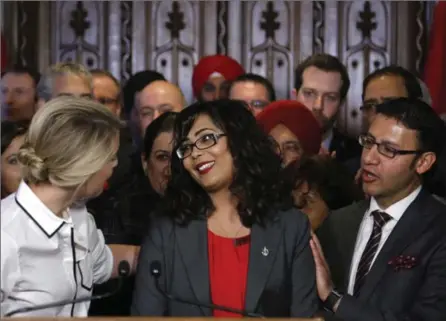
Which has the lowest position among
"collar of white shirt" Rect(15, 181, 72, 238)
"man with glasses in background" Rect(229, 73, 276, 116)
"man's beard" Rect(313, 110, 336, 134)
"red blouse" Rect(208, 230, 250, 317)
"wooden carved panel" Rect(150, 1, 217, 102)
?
"red blouse" Rect(208, 230, 250, 317)

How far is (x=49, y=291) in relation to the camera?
137cm

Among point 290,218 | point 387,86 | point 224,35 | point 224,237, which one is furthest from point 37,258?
point 224,35

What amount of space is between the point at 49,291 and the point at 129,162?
1.41 feet

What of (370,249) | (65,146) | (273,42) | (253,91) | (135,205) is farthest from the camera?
(273,42)

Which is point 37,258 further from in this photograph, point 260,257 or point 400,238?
point 400,238

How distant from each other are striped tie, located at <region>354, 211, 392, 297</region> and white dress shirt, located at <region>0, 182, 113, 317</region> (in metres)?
0.46

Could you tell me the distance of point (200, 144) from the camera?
148 cm

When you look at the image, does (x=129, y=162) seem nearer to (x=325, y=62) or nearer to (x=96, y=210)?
(x=96, y=210)

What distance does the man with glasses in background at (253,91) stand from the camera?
6.36ft

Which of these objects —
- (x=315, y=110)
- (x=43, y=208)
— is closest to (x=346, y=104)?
(x=315, y=110)

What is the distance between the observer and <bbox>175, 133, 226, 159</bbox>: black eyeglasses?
1480 mm

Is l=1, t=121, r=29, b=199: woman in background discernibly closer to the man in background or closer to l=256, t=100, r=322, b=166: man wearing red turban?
the man in background

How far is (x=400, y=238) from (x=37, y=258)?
600mm

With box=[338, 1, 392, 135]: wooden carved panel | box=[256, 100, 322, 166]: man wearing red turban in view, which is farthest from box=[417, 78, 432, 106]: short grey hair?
box=[256, 100, 322, 166]: man wearing red turban
